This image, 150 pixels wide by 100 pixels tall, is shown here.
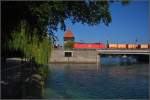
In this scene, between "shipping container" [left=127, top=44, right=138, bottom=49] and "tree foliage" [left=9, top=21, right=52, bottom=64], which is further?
"shipping container" [left=127, top=44, right=138, bottom=49]

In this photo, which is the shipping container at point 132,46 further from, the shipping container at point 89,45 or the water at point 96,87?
the water at point 96,87

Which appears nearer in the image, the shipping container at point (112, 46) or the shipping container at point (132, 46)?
the shipping container at point (112, 46)

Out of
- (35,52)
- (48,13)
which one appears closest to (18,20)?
(48,13)

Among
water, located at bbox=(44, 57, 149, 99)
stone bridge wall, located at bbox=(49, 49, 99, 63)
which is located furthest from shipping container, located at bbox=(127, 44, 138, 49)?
water, located at bbox=(44, 57, 149, 99)

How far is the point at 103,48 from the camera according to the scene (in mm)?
87750

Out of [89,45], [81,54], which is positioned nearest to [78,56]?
[81,54]

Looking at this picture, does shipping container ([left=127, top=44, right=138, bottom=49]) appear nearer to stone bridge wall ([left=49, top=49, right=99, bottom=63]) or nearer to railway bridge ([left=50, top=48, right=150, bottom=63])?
railway bridge ([left=50, top=48, right=150, bottom=63])

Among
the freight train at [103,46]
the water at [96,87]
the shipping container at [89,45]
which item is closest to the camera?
the water at [96,87]

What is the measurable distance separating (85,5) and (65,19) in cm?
226

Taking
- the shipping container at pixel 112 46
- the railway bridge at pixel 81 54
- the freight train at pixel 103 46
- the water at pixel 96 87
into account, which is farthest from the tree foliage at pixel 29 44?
the freight train at pixel 103 46

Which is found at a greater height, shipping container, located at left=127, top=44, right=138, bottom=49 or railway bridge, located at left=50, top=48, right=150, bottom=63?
shipping container, located at left=127, top=44, right=138, bottom=49

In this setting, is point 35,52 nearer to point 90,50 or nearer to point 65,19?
point 65,19

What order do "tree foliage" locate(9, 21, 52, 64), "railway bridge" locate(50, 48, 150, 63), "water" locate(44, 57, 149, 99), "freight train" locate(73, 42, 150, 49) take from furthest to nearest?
"freight train" locate(73, 42, 150, 49) < "railway bridge" locate(50, 48, 150, 63) < "water" locate(44, 57, 149, 99) < "tree foliage" locate(9, 21, 52, 64)

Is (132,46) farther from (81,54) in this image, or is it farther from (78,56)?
(78,56)
